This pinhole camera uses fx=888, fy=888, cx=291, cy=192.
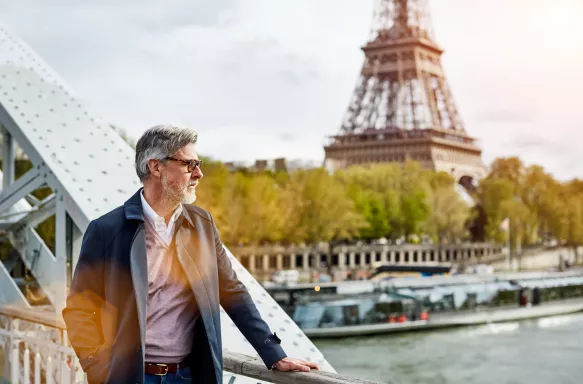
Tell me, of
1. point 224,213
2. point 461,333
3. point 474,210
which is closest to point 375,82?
point 474,210

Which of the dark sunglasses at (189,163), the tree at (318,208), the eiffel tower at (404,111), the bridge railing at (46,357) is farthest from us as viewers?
the eiffel tower at (404,111)

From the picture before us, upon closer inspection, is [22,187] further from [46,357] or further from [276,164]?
[276,164]

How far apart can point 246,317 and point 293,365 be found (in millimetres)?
176

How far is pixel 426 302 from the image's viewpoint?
1097 inches

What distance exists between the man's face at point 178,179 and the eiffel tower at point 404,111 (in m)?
59.5

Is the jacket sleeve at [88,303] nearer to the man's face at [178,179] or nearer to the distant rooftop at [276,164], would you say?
the man's face at [178,179]

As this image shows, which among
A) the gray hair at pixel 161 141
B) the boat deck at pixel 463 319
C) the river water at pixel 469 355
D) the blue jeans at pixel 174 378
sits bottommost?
the river water at pixel 469 355

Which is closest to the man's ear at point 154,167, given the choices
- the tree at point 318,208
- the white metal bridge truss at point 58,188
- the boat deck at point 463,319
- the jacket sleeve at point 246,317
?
the jacket sleeve at point 246,317

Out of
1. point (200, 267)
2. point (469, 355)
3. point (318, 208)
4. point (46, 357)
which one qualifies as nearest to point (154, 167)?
point (200, 267)

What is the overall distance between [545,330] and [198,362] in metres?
26.6

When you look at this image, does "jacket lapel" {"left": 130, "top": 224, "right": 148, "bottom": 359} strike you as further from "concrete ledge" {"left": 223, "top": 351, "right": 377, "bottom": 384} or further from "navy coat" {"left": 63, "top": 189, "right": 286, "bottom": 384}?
"concrete ledge" {"left": 223, "top": 351, "right": 377, "bottom": 384}

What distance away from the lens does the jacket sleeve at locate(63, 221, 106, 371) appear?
2021 mm

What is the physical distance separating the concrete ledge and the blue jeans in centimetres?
29

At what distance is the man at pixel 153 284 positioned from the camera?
2.03 metres
